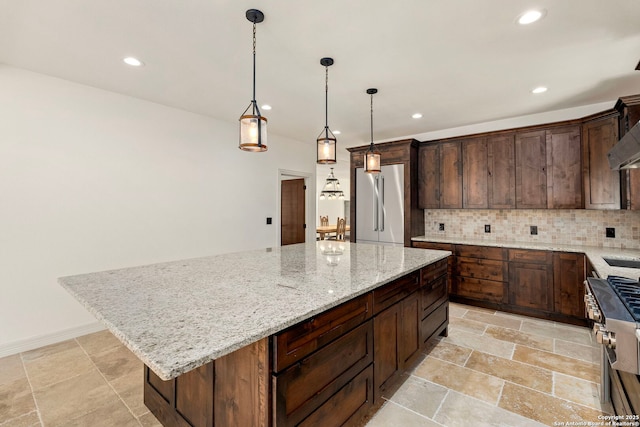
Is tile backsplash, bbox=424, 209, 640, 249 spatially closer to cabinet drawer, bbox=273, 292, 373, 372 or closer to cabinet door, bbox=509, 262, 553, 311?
cabinet door, bbox=509, 262, 553, 311

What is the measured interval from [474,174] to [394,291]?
9.61 ft

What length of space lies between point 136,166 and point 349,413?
336 cm

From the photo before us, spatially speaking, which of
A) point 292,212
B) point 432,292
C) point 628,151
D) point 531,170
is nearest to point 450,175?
point 531,170

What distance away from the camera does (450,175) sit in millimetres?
4309

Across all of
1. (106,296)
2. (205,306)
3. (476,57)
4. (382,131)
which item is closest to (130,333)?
(205,306)

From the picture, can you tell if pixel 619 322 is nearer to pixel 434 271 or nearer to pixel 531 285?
pixel 434 271

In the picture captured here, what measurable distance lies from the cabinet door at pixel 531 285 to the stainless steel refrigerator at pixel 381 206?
1.47 m

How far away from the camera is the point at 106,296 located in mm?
1398

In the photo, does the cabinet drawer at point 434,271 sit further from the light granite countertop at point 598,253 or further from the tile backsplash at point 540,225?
the tile backsplash at point 540,225

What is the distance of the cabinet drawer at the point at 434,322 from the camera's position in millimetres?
2398

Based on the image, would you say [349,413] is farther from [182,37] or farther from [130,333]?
[182,37]

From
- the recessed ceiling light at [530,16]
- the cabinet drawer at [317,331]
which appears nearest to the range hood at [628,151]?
the recessed ceiling light at [530,16]

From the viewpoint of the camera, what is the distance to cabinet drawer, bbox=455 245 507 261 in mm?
3641

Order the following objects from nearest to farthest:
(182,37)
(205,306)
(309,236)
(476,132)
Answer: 1. (205,306)
2. (182,37)
3. (476,132)
4. (309,236)
